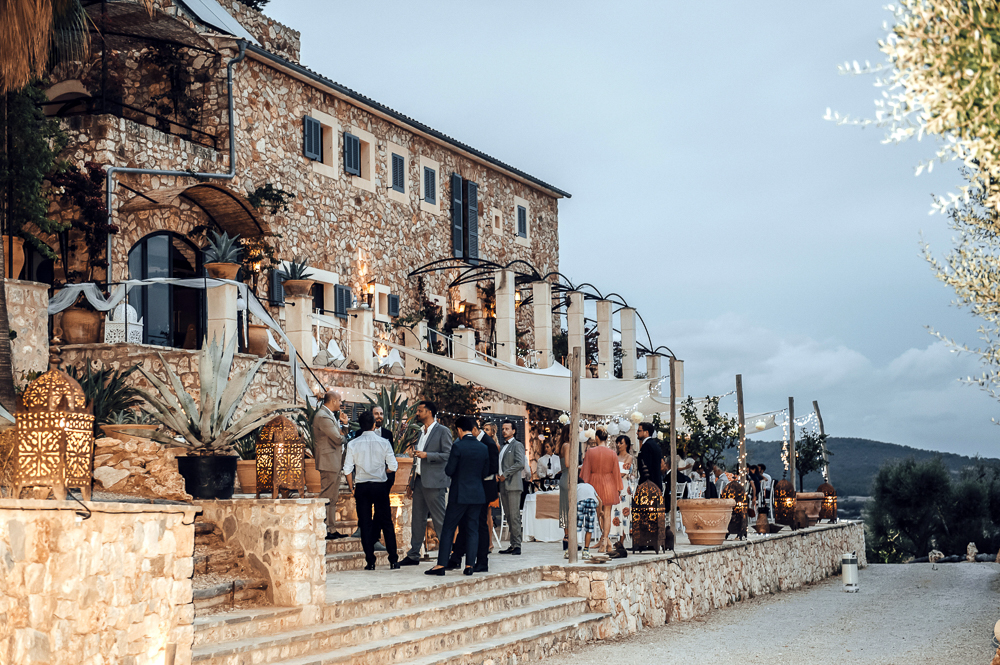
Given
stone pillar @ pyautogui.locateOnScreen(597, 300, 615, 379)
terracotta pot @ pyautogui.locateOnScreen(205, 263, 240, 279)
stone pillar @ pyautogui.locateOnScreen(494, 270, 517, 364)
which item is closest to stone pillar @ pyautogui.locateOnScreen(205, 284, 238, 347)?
terracotta pot @ pyautogui.locateOnScreen(205, 263, 240, 279)

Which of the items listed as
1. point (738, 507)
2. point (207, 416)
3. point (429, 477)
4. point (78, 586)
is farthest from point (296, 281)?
point (78, 586)

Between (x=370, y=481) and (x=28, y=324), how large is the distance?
16.0ft

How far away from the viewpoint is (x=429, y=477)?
386 inches

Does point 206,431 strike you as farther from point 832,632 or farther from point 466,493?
point 832,632

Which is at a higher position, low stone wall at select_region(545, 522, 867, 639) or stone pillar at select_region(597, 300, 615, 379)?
stone pillar at select_region(597, 300, 615, 379)

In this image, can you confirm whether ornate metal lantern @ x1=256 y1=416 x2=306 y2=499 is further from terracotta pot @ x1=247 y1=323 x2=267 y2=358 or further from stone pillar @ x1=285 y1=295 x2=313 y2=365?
stone pillar @ x1=285 y1=295 x2=313 y2=365

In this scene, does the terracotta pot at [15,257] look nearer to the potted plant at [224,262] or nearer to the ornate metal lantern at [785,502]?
the potted plant at [224,262]

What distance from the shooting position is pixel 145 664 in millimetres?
5594

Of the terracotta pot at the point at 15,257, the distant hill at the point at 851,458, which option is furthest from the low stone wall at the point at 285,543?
the distant hill at the point at 851,458

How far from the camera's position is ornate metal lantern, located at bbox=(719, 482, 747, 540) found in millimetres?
14695

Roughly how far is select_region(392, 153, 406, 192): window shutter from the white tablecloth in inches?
308

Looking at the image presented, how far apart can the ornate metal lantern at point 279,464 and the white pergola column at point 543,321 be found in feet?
39.4

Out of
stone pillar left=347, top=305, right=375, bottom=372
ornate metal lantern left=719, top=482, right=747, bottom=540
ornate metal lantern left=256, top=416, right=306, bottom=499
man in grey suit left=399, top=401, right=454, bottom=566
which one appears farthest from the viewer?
stone pillar left=347, top=305, right=375, bottom=372

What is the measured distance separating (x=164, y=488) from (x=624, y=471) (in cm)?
665
